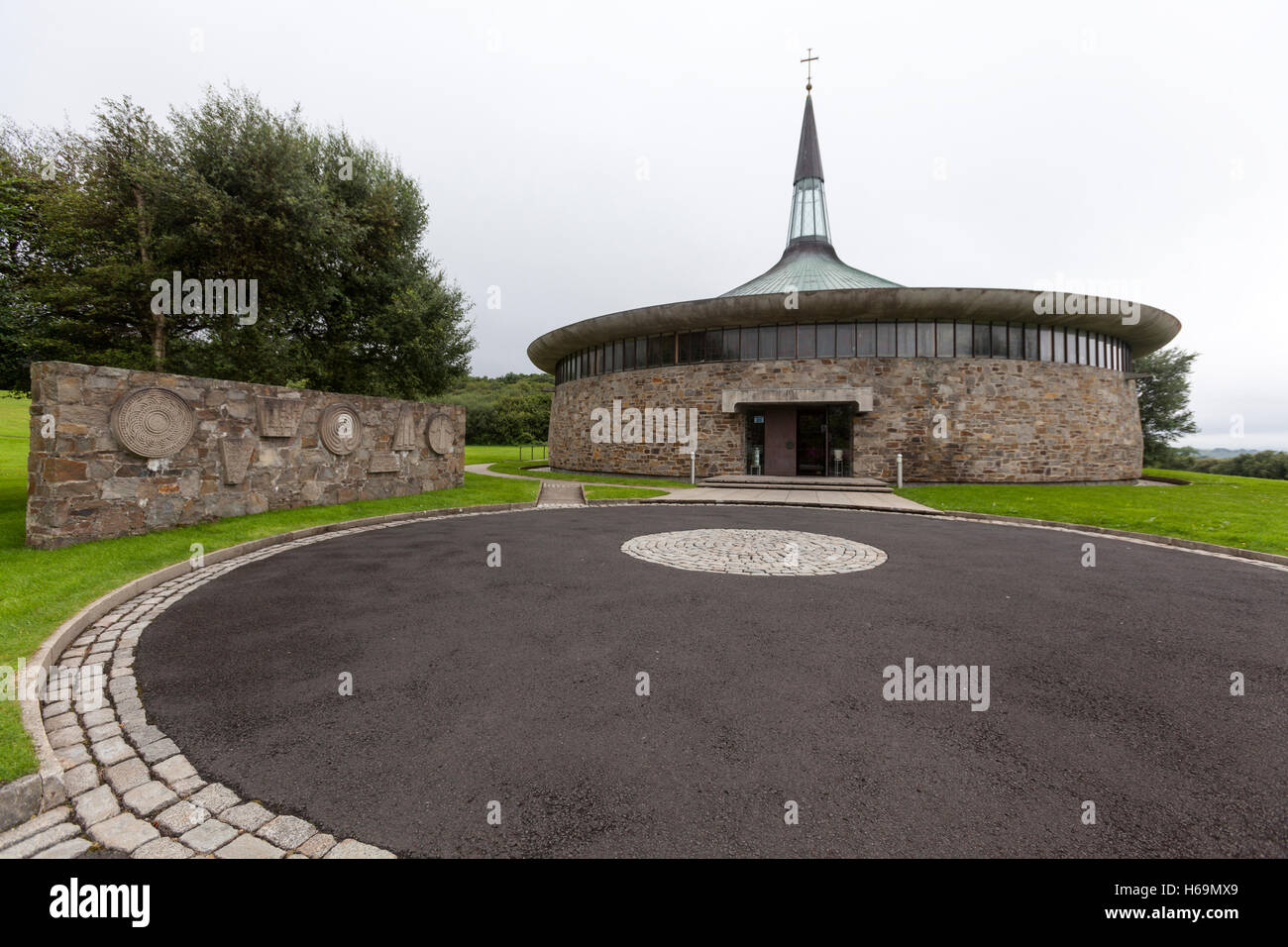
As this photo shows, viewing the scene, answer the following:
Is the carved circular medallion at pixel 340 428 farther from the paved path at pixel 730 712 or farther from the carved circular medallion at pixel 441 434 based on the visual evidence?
the paved path at pixel 730 712

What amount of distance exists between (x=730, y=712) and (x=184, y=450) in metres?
11.1

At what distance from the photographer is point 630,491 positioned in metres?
17.6

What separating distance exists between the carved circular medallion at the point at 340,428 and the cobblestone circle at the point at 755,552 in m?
8.22

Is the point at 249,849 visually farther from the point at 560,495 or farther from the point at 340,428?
the point at 560,495

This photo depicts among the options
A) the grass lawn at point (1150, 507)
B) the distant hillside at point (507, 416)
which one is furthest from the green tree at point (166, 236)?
the distant hillside at point (507, 416)

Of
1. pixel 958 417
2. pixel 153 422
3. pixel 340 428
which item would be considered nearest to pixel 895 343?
pixel 958 417

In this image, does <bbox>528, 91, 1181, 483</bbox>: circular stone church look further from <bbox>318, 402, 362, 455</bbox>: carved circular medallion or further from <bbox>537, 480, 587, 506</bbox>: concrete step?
<bbox>318, 402, 362, 455</bbox>: carved circular medallion

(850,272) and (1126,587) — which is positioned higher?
(850,272)
